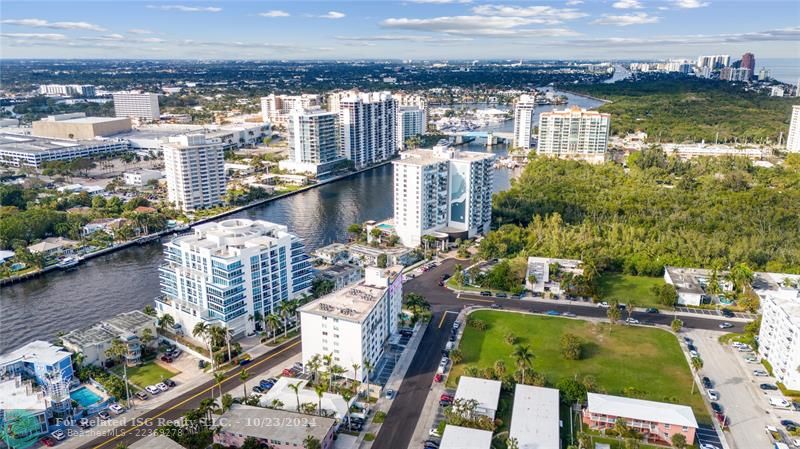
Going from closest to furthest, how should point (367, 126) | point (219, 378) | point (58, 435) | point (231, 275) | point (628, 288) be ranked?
1. point (58, 435)
2. point (219, 378)
3. point (231, 275)
4. point (628, 288)
5. point (367, 126)

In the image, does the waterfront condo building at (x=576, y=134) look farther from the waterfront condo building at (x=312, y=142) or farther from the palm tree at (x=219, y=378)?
the palm tree at (x=219, y=378)

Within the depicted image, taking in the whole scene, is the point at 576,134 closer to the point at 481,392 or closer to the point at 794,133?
the point at 794,133

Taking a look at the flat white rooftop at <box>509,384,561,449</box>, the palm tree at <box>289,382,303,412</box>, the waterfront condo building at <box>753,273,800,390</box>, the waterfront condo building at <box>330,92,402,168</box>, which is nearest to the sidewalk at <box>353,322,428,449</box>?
the palm tree at <box>289,382,303,412</box>

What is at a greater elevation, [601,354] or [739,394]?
[601,354]

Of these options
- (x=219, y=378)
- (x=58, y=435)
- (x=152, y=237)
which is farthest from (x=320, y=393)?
(x=152, y=237)

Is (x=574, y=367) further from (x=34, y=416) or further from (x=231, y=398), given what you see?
(x=34, y=416)

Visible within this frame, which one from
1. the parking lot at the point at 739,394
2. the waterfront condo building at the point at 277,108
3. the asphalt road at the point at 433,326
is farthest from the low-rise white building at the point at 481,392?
the waterfront condo building at the point at 277,108
